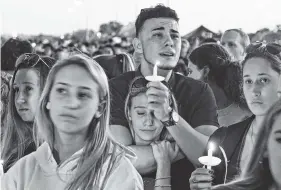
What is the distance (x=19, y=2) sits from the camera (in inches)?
84.9

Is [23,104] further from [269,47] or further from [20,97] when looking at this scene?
[269,47]

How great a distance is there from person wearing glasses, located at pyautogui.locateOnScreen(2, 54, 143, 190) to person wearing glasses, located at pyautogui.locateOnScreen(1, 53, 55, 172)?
0.12 meters

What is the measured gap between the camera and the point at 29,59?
2.03m

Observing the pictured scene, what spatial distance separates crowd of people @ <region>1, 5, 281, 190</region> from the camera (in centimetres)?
176

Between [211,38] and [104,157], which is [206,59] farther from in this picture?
[104,157]

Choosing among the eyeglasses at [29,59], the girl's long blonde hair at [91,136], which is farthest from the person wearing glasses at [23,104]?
the girl's long blonde hair at [91,136]

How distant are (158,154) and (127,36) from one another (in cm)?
53

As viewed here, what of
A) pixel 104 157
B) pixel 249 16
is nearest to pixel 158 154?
pixel 104 157

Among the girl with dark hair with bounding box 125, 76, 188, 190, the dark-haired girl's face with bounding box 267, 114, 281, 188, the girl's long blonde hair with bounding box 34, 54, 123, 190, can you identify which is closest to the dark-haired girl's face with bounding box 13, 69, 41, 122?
the girl's long blonde hair with bounding box 34, 54, 123, 190

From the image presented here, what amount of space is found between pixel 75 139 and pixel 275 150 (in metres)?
0.75

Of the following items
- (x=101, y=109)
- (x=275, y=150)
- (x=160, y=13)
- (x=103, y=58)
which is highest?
(x=160, y=13)

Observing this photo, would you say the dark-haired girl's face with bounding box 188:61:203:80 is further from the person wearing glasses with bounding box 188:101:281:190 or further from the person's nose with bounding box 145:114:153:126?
the person wearing glasses with bounding box 188:101:281:190

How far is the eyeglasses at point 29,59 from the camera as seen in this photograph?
201 cm

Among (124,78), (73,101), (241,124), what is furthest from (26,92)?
(241,124)
